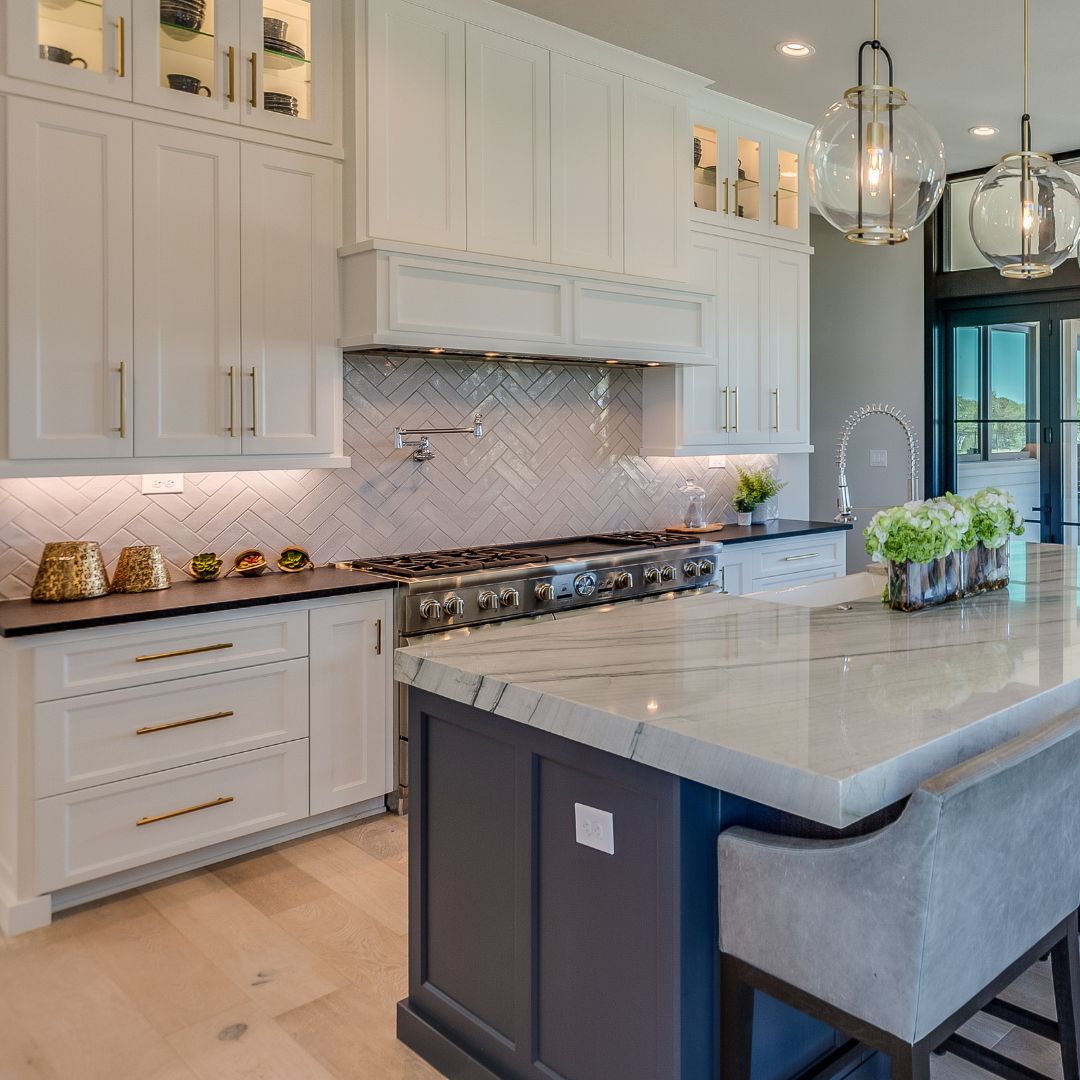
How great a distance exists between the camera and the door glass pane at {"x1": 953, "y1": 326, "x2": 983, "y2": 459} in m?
6.07

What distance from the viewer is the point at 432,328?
366 cm

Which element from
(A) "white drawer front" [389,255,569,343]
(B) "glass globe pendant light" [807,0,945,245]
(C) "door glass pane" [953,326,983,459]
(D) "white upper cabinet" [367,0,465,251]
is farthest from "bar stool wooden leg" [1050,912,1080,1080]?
(C) "door glass pane" [953,326,983,459]

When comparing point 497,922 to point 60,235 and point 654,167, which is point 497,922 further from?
point 654,167

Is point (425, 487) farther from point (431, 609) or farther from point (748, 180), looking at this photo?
point (748, 180)

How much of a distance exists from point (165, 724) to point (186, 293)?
4.59 ft

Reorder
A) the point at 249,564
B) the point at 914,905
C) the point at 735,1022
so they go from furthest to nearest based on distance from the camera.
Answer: the point at 249,564
the point at 735,1022
the point at 914,905

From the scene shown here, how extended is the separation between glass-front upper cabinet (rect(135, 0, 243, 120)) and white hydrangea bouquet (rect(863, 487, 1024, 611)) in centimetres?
252

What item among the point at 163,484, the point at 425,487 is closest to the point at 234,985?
the point at 163,484

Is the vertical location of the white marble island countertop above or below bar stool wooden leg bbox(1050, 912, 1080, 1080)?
above

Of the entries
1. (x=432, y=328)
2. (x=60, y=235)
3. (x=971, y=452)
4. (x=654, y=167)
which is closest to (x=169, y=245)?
(x=60, y=235)

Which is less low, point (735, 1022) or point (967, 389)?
point (967, 389)

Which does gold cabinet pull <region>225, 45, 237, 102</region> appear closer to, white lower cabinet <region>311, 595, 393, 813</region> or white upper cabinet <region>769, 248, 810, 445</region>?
white lower cabinet <region>311, 595, 393, 813</region>

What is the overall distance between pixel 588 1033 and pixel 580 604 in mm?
2260

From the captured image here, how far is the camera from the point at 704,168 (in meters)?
4.92
